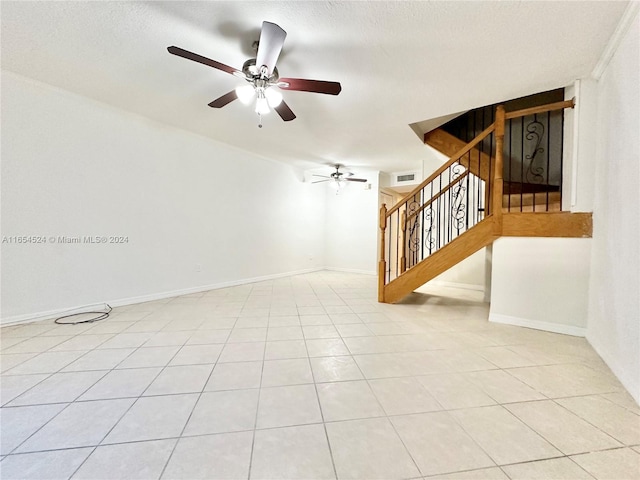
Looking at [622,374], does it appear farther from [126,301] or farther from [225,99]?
[126,301]

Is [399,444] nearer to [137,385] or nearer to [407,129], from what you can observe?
[137,385]

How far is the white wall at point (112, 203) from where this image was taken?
9.40ft

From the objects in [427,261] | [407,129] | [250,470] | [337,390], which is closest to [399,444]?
[337,390]

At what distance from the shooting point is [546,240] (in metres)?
2.84

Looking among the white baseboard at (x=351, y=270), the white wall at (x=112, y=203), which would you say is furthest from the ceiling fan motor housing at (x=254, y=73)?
the white baseboard at (x=351, y=270)

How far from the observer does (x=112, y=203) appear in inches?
138

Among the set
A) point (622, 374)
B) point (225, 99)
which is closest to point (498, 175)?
point (622, 374)

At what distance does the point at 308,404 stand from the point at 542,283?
2.85 metres

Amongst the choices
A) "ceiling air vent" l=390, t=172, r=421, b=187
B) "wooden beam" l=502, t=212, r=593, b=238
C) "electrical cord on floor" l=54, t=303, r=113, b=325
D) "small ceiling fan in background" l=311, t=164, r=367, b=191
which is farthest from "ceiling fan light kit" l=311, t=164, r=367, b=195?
"electrical cord on floor" l=54, t=303, r=113, b=325

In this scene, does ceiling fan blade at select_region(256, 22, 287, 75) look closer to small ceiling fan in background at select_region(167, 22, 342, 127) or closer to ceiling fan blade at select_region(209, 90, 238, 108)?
small ceiling fan in background at select_region(167, 22, 342, 127)

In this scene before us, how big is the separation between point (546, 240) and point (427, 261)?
4.05 feet

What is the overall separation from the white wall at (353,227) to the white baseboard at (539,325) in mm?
3560

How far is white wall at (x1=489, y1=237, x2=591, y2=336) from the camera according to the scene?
2682 mm

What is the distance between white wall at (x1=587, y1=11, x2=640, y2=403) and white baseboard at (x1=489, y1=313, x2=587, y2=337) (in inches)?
4.9
